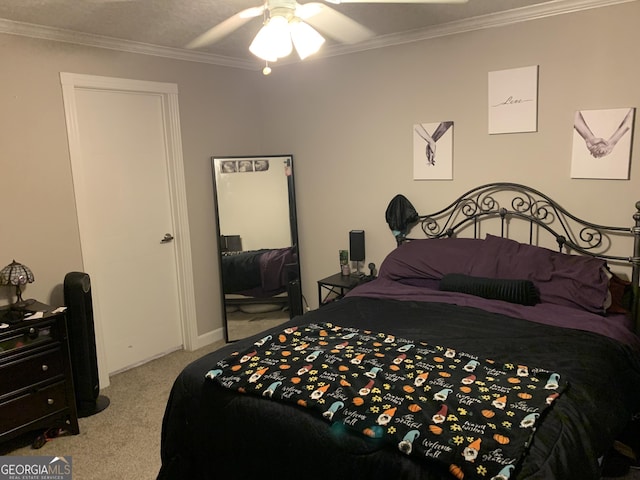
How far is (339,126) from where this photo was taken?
4070 millimetres

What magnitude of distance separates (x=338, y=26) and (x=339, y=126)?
1027 millimetres

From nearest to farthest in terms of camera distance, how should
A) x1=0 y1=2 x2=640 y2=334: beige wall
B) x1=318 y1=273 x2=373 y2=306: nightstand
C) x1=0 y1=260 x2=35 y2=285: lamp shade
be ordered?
x1=0 y1=260 x2=35 y2=285: lamp shade
x1=0 y1=2 x2=640 y2=334: beige wall
x1=318 y1=273 x2=373 y2=306: nightstand

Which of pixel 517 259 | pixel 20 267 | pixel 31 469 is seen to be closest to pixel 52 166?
pixel 20 267

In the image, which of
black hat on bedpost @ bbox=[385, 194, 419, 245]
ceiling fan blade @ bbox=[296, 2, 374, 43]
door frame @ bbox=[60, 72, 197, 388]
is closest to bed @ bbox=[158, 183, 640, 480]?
black hat on bedpost @ bbox=[385, 194, 419, 245]

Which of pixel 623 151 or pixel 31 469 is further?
pixel 623 151

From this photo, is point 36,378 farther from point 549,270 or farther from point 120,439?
point 549,270

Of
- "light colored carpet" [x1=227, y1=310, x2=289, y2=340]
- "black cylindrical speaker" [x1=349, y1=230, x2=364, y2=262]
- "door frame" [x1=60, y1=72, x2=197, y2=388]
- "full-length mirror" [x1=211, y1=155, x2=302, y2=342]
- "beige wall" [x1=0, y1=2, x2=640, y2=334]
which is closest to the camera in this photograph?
"beige wall" [x1=0, y1=2, x2=640, y2=334]

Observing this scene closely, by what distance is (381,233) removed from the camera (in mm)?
3986

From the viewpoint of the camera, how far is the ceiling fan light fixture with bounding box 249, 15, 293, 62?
6.48ft

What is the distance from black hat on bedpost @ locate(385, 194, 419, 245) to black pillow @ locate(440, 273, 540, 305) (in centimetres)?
74

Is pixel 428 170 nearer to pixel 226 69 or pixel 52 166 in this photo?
pixel 226 69

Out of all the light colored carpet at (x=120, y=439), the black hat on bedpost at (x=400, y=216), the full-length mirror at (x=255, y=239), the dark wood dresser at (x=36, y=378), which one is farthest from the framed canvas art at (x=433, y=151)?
the dark wood dresser at (x=36, y=378)

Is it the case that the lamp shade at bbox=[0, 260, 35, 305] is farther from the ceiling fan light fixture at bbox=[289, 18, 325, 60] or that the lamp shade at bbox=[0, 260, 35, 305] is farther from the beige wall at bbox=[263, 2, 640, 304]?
the beige wall at bbox=[263, 2, 640, 304]

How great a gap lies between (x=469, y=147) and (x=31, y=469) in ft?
10.9
